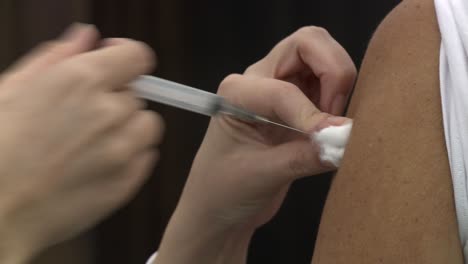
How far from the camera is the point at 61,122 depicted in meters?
0.49

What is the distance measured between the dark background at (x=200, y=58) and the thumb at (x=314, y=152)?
930 mm

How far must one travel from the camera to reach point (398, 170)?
1.61 feet

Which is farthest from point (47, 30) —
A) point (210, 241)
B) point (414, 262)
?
point (414, 262)

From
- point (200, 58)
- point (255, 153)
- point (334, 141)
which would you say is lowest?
point (200, 58)

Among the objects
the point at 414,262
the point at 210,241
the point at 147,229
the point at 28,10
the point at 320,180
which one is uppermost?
the point at 414,262

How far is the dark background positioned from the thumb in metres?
0.93

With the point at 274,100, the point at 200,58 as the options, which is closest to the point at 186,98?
the point at 274,100

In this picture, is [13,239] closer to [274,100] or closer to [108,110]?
[108,110]

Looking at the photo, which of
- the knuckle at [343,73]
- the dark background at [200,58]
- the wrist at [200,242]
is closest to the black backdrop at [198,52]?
the dark background at [200,58]

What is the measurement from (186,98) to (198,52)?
1.00 metres

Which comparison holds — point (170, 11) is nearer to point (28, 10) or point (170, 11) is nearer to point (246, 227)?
point (28, 10)

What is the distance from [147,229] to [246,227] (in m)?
0.85

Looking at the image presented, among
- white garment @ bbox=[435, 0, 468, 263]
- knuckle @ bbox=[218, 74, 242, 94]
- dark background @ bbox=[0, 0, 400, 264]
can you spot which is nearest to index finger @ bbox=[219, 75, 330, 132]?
knuckle @ bbox=[218, 74, 242, 94]

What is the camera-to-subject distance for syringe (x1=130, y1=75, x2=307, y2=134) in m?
0.62
